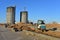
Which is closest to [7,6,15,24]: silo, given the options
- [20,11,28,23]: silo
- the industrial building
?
the industrial building

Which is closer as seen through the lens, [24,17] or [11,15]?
[11,15]

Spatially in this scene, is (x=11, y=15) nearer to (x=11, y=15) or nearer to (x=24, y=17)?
(x=11, y=15)

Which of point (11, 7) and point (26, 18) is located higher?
point (11, 7)

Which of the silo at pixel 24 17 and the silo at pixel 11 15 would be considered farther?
the silo at pixel 24 17

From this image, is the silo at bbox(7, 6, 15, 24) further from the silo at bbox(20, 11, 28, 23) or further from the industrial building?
the silo at bbox(20, 11, 28, 23)

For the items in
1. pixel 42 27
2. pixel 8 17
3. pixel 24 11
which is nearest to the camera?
pixel 42 27

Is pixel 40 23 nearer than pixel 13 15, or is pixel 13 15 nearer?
pixel 40 23

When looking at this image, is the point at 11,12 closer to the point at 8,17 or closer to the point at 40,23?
the point at 8,17

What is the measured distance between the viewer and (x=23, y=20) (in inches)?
3487

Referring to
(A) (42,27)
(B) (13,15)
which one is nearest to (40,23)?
(A) (42,27)

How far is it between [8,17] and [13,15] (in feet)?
8.50

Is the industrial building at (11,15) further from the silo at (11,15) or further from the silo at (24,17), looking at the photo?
the silo at (24,17)

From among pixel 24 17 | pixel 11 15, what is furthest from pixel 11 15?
pixel 24 17

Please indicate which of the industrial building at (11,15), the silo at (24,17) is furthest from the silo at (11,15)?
the silo at (24,17)
